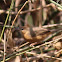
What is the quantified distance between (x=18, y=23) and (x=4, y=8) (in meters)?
0.36

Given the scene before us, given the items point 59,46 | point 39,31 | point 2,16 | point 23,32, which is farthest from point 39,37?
point 2,16

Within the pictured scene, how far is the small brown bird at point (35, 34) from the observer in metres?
1.78

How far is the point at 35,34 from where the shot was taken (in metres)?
1.83

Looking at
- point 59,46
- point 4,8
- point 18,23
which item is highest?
point 4,8

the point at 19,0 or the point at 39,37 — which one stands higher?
the point at 19,0

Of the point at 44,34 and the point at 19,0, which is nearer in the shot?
the point at 44,34

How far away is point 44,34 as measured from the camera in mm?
1780

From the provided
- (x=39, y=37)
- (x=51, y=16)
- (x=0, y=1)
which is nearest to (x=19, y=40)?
(x=39, y=37)

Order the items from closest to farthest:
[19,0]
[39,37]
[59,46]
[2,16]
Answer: [59,46]
[2,16]
[39,37]
[19,0]

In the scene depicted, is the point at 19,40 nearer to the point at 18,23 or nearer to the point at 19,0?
the point at 18,23

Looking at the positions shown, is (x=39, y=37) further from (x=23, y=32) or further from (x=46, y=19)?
(x=46, y=19)

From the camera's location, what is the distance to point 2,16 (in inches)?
66.9

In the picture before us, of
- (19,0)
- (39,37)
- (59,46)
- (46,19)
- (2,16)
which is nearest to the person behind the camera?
(59,46)

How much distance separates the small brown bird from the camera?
178cm
